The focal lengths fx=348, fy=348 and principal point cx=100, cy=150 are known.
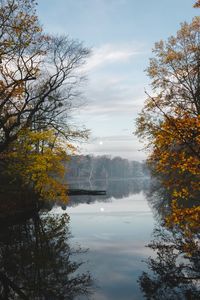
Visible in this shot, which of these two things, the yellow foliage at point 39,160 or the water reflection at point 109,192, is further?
the water reflection at point 109,192

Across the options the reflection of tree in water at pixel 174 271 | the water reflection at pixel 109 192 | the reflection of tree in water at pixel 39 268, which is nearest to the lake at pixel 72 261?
the reflection of tree in water at pixel 39 268

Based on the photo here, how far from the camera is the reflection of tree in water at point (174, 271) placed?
11.5 meters

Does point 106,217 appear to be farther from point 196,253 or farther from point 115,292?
point 115,292

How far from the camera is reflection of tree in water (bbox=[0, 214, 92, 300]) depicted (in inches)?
474

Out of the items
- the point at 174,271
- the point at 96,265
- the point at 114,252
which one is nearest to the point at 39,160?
the point at 114,252

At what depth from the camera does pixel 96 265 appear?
15.7m

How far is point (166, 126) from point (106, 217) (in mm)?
24584

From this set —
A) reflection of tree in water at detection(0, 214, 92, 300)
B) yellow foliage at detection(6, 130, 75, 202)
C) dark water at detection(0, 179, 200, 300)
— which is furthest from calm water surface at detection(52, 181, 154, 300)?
yellow foliage at detection(6, 130, 75, 202)

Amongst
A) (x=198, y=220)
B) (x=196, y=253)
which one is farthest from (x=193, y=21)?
(x=198, y=220)

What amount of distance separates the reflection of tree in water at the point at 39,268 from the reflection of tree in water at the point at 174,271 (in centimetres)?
235

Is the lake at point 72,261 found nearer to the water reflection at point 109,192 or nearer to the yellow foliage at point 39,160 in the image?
the yellow foliage at point 39,160

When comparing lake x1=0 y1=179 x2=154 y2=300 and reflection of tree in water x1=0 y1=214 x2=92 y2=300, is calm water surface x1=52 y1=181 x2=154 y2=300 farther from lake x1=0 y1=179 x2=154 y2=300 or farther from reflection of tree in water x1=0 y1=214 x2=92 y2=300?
reflection of tree in water x1=0 y1=214 x2=92 y2=300

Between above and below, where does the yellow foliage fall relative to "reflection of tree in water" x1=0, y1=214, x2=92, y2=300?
above

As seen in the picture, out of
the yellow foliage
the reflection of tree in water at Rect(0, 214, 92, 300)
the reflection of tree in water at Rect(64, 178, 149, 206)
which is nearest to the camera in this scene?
the reflection of tree in water at Rect(0, 214, 92, 300)
